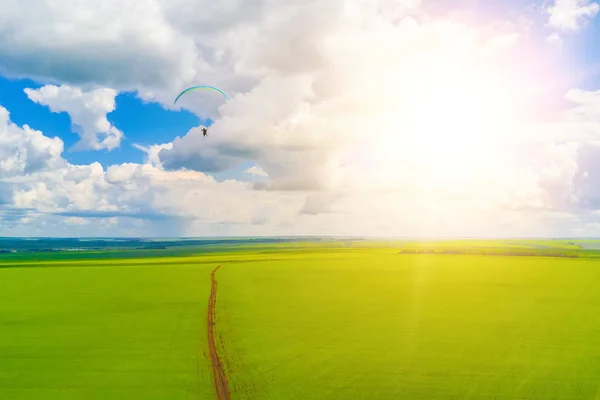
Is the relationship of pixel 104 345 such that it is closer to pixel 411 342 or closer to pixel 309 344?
pixel 309 344

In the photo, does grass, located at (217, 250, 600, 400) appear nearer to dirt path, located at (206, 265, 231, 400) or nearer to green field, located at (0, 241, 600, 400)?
green field, located at (0, 241, 600, 400)

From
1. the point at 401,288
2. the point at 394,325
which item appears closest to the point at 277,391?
the point at 394,325

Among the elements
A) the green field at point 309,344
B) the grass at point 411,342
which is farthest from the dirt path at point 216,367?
the grass at point 411,342

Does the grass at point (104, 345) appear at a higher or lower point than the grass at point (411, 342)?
lower

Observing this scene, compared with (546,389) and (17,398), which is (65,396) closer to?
(17,398)

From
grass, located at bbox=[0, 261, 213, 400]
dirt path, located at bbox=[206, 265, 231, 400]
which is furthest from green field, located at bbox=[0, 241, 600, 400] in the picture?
dirt path, located at bbox=[206, 265, 231, 400]

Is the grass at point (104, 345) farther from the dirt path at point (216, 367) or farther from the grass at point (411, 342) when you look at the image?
the grass at point (411, 342)
